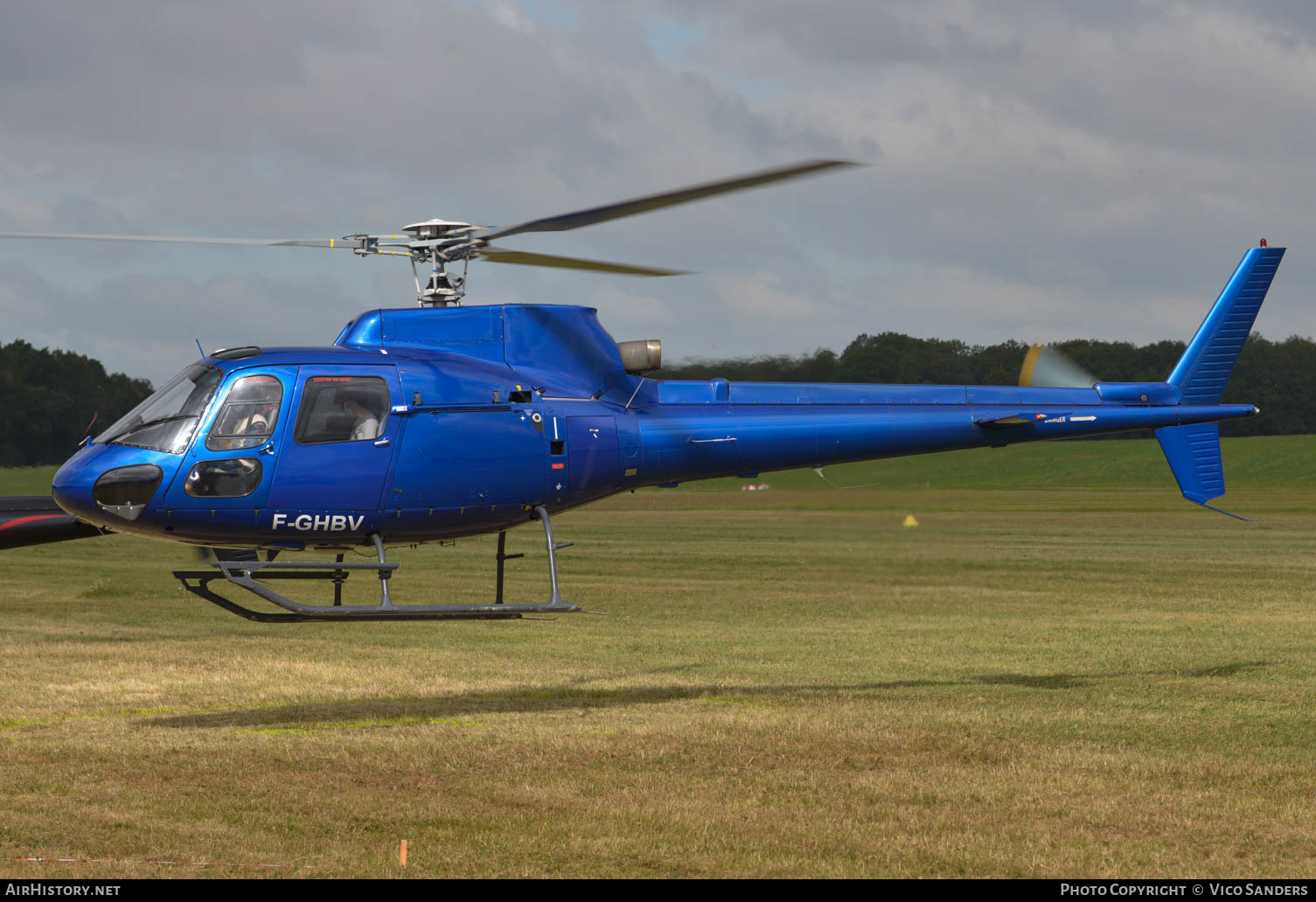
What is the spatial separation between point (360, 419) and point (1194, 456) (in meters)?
9.22

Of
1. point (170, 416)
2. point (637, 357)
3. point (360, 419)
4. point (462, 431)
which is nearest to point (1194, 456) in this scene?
point (637, 357)

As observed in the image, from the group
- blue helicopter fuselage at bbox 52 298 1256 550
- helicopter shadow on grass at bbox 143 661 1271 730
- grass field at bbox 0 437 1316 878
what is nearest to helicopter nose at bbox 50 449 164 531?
blue helicopter fuselage at bbox 52 298 1256 550

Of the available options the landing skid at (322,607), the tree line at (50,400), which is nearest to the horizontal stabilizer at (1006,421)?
the landing skid at (322,607)

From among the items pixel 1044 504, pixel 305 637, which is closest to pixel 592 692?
pixel 305 637

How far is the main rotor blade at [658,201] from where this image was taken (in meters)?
9.45

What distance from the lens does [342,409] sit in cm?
1106

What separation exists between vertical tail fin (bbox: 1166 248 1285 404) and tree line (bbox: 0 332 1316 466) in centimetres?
112

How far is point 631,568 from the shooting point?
94.7 ft

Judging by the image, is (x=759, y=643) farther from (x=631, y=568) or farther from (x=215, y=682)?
(x=631, y=568)

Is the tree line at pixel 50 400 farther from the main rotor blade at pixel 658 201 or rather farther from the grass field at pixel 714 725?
the main rotor blade at pixel 658 201

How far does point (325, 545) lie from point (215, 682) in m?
3.53

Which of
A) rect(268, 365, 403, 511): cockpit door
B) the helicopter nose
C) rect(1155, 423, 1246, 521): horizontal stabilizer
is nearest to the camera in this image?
the helicopter nose

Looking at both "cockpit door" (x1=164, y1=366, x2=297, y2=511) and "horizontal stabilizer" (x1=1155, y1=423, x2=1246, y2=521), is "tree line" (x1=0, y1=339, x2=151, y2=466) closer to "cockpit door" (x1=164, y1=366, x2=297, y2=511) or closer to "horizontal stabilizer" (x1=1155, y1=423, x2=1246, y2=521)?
"cockpit door" (x1=164, y1=366, x2=297, y2=511)

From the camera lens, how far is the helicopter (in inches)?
422
